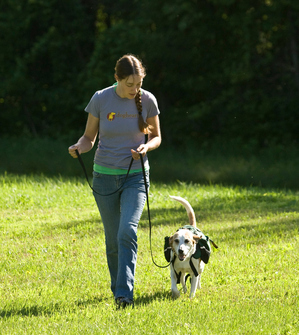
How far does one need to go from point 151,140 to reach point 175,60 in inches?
658

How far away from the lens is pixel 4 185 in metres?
11.8

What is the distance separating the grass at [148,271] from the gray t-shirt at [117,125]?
131cm

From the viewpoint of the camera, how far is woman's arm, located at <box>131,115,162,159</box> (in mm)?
4543

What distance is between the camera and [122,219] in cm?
461

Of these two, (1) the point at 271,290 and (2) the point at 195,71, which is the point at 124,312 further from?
(2) the point at 195,71

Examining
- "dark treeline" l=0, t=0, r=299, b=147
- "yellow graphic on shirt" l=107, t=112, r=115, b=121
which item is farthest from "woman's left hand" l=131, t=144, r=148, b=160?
"dark treeline" l=0, t=0, r=299, b=147

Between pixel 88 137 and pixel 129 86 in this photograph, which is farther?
pixel 88 137

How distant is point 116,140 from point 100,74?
58.2ft

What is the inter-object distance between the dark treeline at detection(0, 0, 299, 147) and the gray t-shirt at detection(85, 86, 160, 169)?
1508 centimetres

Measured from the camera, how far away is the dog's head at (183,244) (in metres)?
4.88

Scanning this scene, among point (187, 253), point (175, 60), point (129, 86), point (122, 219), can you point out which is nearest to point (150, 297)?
point (187, 253)

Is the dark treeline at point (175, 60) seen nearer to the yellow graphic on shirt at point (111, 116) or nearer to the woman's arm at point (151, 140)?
the woman's arm at point (151, 140)

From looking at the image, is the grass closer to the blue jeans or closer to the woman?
the blue jeans

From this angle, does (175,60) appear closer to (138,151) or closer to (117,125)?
(117,125)
